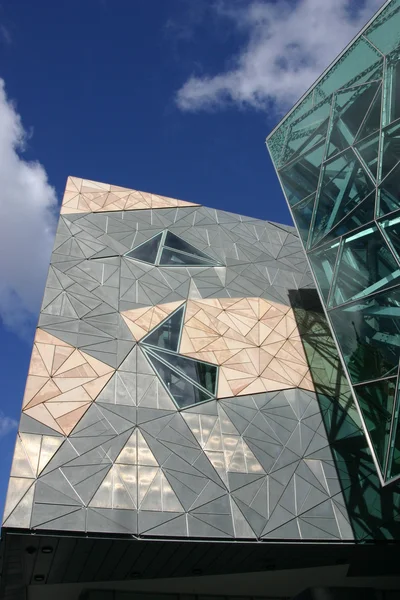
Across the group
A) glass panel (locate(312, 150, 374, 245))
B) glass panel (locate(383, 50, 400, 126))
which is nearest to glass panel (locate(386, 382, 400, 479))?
glass panel (locate(312, 150, 374, 245))

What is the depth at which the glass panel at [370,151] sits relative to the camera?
1650 centimetres

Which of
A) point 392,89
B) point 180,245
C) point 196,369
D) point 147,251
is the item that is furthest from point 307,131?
point 196,369

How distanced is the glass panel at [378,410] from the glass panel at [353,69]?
10604 millimetres

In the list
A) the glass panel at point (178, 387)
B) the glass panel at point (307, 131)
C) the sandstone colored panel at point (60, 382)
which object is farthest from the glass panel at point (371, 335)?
the glass panel at point (307, 131)

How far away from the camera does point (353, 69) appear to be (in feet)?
64.6

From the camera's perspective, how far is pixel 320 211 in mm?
18594

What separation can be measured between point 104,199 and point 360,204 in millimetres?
11409

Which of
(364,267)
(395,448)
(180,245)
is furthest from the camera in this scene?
(180,245)

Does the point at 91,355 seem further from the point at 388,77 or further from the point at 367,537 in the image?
the point at 388,77

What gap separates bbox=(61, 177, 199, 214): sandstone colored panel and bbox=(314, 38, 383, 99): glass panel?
25.3 ft

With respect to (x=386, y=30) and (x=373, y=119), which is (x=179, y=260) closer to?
(x=373, y=119)

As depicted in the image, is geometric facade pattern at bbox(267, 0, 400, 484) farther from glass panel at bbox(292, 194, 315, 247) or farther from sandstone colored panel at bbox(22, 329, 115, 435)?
sandstone colored panel at bbox(22, 329, 115, 435)

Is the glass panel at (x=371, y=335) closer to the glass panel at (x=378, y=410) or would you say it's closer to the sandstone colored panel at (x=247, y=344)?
the glass panel at (x=378, y=410)

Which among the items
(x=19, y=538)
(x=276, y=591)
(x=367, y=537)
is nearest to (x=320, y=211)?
(x=367, y=537)
